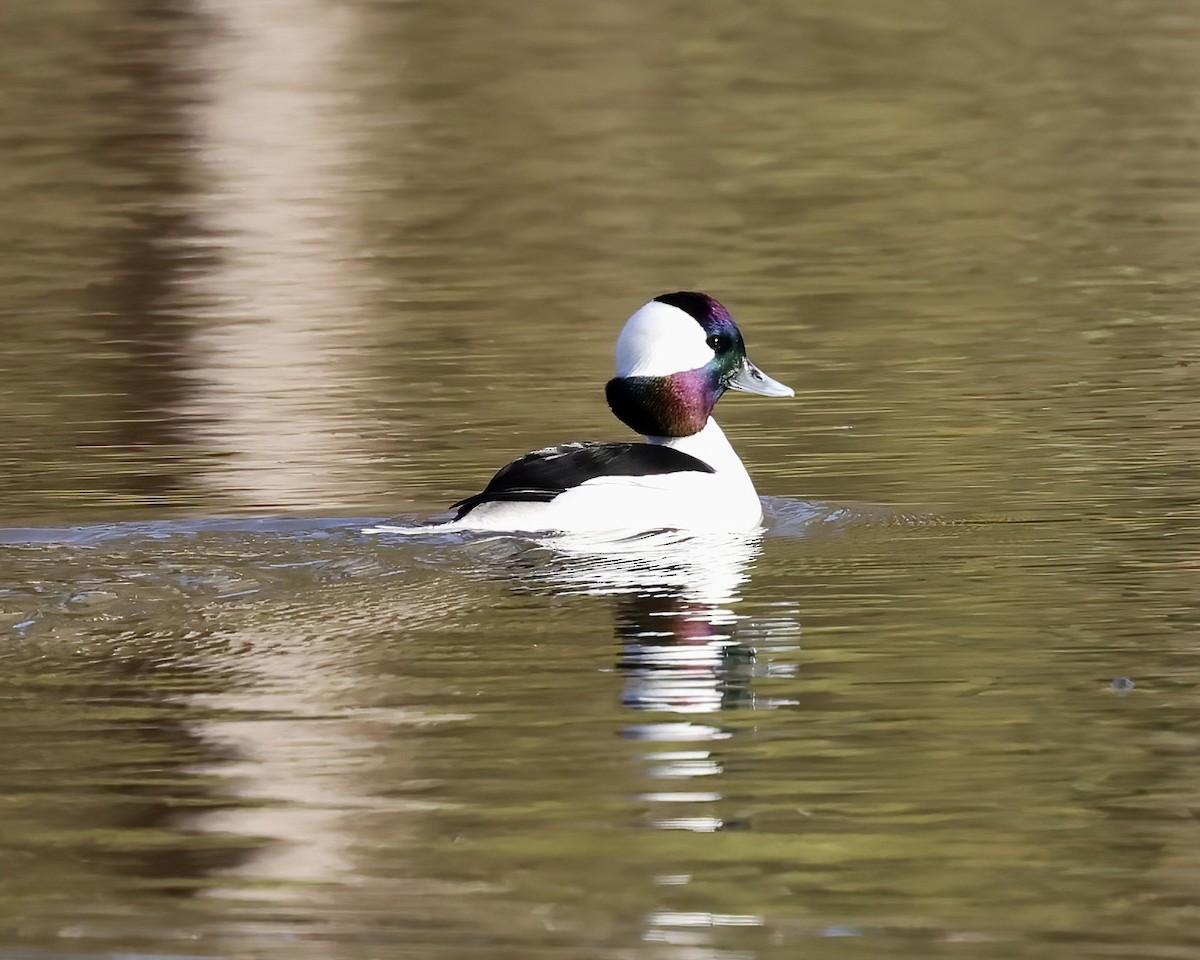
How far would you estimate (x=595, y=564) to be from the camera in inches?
339

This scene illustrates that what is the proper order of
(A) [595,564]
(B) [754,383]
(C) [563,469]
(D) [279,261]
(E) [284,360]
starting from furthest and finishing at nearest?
(D) [279,261] → (E) [284,360] → (B) [754,383] → (C) [563,469] → (A) [595,564]

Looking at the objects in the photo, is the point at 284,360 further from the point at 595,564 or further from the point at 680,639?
the point at 680,639

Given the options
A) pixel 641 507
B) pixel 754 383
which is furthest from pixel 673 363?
pixel 641 507

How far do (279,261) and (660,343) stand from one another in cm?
784

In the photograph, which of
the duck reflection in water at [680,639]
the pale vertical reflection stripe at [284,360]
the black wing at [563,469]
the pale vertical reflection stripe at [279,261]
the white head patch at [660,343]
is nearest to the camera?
the pale vertical reflection stripe at [284,360]

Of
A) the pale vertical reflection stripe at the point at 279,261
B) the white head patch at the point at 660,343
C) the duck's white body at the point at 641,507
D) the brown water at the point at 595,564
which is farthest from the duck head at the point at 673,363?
the pale vertical reflection stripe at the point at 279,261

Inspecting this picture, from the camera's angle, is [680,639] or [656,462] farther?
[656,462]

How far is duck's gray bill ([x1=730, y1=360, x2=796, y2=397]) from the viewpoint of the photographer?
1008cm

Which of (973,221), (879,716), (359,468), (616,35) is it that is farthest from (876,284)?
(616,35)

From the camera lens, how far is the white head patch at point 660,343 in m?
9.71

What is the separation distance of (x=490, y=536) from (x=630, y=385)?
116 centimetres

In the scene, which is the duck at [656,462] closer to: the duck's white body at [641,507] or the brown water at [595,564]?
the duck's white body at [641,507]

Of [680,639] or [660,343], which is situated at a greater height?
[660,343]

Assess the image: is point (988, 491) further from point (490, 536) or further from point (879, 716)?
point (879, 716)
